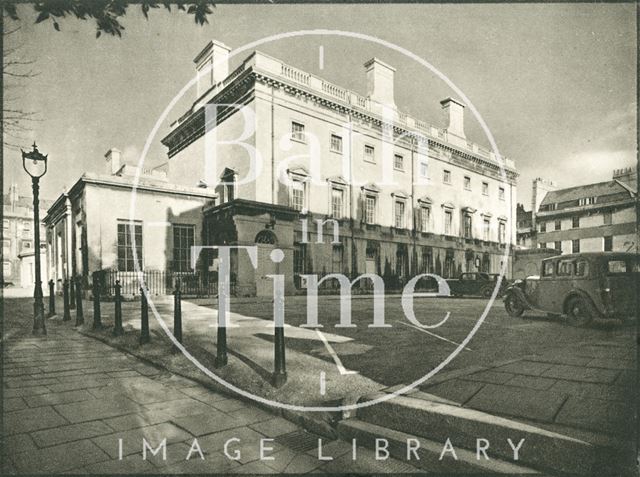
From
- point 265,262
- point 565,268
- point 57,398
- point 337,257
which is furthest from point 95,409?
point 337,257

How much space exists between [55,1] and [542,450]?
16.4ft

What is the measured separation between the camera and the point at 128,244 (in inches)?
667

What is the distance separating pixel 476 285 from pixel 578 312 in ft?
43.9

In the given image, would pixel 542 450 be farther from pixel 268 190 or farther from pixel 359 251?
pixel 359 251

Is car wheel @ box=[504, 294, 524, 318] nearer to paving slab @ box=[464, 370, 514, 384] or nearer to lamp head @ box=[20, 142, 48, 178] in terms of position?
paving slab @ box=[464, 370, 514, 384]

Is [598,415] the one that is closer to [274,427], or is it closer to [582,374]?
[582,374]

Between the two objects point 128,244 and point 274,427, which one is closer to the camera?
point 274,427

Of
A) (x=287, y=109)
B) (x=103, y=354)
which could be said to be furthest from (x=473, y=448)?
(x=287, y=109)

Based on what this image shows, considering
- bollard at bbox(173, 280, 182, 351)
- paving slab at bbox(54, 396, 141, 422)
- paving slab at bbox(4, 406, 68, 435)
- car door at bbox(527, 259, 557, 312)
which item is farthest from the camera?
car door at bbox(527, 259, 557, 312)

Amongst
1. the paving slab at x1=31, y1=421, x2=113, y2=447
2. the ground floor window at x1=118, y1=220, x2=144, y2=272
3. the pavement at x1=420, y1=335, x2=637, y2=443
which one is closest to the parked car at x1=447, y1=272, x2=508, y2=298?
the ground floor window at x1=118, y1=220, x2=144, y2=272

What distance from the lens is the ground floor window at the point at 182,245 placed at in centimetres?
1816

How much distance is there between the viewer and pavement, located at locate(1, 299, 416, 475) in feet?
8.84

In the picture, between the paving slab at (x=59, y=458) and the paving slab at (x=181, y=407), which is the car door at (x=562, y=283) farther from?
the paving slab at (x=59, y=458)

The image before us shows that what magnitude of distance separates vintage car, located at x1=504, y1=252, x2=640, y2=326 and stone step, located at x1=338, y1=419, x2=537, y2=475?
6.44 m
